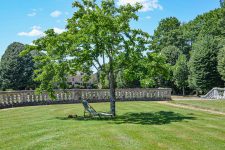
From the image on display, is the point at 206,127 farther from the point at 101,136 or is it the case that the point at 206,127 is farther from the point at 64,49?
the point at 64,49

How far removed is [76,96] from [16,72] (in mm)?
32788

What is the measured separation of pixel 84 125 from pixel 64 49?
516cm

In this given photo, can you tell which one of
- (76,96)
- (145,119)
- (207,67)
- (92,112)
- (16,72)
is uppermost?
(16,72)

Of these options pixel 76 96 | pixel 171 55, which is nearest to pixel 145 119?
pixel 76 96

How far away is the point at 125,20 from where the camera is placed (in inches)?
715

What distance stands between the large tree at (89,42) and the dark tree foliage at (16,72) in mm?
41515

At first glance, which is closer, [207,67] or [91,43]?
[91,43]

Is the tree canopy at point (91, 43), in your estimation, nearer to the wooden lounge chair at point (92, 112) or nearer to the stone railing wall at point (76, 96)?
the wooden lounge chair at point (92, 112)

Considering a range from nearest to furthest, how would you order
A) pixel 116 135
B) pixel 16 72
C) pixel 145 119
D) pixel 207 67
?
pixel 116 135 < pixel 145 119 < pixel 207 67 < pixel 16 72

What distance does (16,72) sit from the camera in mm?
58781

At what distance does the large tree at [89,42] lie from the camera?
17.2 meters

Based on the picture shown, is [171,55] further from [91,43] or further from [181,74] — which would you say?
[91,43]

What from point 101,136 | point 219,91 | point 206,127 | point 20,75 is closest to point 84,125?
point 101,136

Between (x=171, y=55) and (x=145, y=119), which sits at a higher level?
(x=171, y=55)
